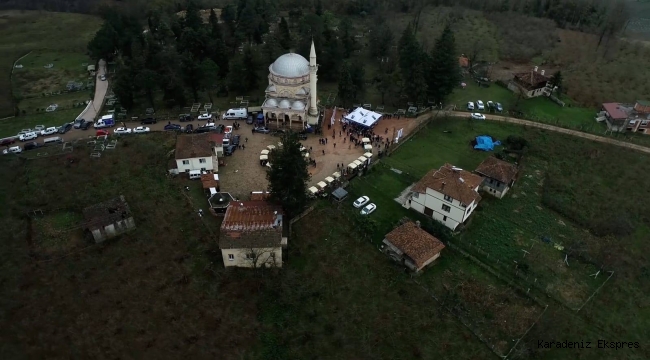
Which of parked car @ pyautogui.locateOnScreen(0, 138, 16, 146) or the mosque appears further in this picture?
the mosque

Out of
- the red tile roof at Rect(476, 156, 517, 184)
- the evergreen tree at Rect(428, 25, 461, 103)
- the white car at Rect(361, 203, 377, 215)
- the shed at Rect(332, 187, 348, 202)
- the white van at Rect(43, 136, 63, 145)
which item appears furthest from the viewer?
the evergreen tree at Rect(428, 25, 461, 103)

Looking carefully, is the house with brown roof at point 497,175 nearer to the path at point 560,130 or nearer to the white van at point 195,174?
the path at point 560,130

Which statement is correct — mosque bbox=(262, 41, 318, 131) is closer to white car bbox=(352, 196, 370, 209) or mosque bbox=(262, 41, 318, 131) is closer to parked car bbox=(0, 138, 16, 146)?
white car bbox=(352, 196, 370, 209)

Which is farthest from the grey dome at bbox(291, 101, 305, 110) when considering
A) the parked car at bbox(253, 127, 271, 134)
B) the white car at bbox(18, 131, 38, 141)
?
the white car at bbox(18, 131, 38, 141)

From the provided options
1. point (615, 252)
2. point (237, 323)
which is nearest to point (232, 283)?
point (237, 323)

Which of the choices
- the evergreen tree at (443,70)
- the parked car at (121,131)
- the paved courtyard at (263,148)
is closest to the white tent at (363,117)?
the paved courtyard at (263,148)

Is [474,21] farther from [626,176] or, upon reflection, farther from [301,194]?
[301,194]

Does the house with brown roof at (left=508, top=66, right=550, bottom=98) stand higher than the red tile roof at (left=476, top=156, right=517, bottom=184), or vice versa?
the house with brown roof at (left=508, top=66, right=550, bottom=98)
